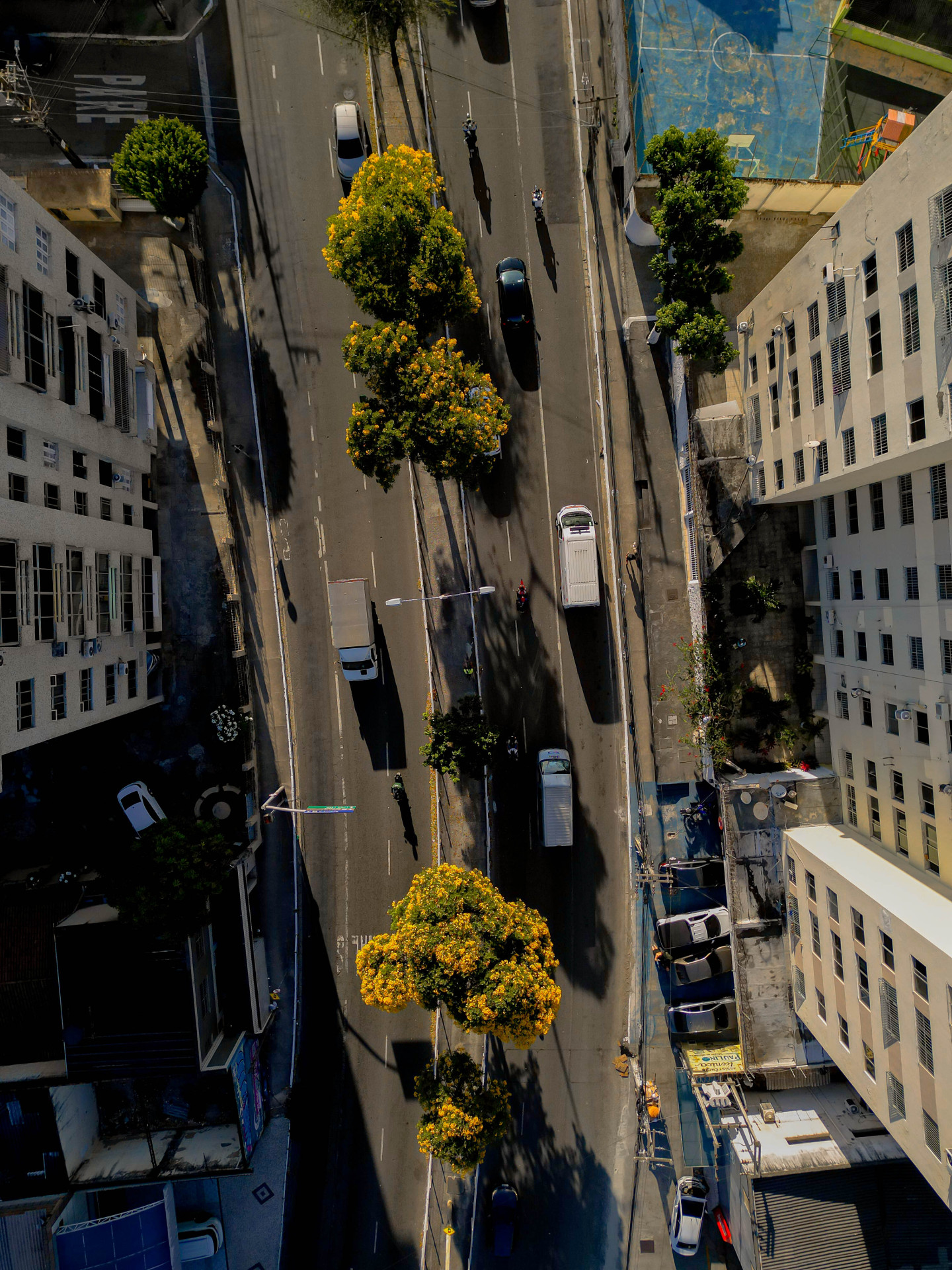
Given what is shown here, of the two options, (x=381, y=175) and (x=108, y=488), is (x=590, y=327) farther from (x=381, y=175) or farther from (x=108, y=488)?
(x=108, y=488)

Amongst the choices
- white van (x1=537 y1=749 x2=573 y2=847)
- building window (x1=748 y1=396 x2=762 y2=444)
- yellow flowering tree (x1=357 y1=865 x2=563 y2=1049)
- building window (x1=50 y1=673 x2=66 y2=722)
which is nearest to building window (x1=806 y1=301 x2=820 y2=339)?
building window (x1=748 y1=396 x2=762 y2=444)

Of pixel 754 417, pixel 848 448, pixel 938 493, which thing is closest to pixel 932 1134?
pixel 938 493

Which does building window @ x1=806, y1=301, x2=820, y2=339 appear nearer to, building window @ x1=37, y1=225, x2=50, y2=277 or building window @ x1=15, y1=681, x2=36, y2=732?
building window @ x1=37, y1=225, x2=50, y2=277

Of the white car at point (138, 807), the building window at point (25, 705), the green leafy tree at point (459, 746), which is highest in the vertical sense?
the building window at point (25, 705)

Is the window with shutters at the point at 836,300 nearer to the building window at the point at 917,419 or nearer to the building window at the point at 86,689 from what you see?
the building window at the point at 917,419

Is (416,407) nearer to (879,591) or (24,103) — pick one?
(879,591)

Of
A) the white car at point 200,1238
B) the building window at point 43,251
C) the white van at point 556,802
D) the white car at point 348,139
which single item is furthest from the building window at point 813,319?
the white car at point 200,1238

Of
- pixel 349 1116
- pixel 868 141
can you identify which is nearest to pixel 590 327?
pixel 868 141
